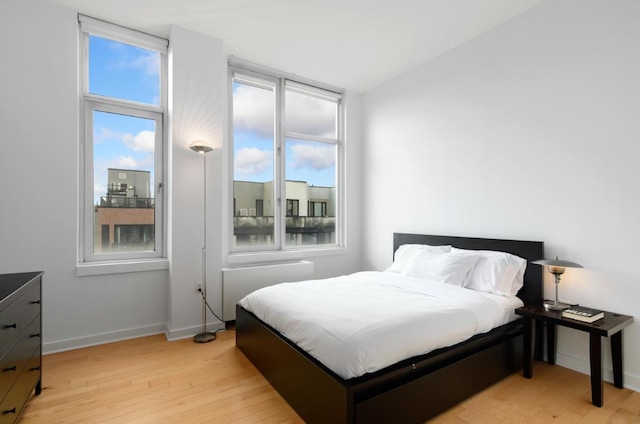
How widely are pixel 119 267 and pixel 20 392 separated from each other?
1.39m

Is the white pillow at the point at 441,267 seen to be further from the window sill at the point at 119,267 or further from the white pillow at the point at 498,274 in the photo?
the window sill at the point at 119,267

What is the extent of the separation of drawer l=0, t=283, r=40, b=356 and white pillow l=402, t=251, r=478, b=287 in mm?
2943

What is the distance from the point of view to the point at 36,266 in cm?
268

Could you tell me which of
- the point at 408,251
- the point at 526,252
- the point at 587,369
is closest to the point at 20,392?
the point at 408,251

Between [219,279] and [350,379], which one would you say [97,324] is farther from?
[350,379]

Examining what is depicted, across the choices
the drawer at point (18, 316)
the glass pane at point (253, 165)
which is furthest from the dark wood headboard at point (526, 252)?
the drawer at point (18, 316)

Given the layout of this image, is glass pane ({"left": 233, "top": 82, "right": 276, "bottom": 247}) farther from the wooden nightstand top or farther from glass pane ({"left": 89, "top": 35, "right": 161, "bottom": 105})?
the wooden nightstand top

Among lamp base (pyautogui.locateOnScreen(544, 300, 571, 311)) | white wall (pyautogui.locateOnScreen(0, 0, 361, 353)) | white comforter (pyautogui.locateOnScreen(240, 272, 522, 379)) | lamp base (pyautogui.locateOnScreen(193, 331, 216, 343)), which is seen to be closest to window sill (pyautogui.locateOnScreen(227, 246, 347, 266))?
white wall (pyautogui.locateOnScreen(0, 0, 361, 353))

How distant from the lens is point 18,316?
1690 millimetres

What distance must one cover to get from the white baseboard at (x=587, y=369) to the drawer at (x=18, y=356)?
143 inches

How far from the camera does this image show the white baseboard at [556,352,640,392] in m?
2.20

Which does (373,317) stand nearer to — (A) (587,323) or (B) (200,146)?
(A) (587,323)

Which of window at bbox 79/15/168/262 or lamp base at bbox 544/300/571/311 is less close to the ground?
window at bbox 79/15/168/262

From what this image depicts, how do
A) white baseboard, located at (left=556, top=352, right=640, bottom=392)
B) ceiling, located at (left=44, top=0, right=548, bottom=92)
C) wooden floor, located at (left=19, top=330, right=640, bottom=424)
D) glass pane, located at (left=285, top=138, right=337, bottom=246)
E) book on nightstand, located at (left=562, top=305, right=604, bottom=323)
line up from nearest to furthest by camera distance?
wooden floor, located at (left=19, top=330, right=640, bottom=424) → book on nightstand, located at (left=562, top=305, right=604, bottom=323) → white baseboard, located at (left=556, top=352, right=640, bottom=392) → ceiling, located at (left=44, top=0, right=548, bottom=92) → glass pane, located at (left=285, top=138, right=337, bottom=246)
